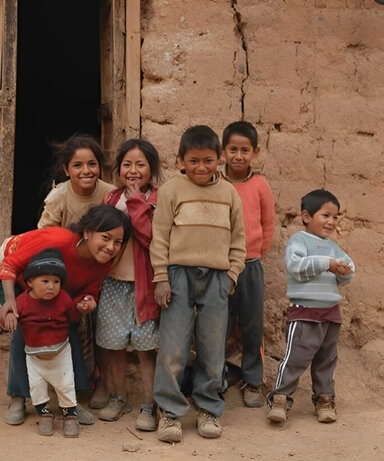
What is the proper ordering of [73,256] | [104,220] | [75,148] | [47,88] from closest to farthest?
[104,220]
[73,256]
[75,148]
[47,88]

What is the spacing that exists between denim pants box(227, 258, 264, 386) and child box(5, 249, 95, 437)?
0.84 m

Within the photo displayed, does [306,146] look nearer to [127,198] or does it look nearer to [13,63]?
[127,198]

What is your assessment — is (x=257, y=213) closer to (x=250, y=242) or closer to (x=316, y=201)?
(x=250, y=242)

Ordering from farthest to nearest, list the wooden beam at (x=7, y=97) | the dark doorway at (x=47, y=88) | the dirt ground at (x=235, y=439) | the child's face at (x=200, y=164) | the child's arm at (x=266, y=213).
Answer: the dark doorway at (x=47, y=88), the wooden beam at (x=7, y=97), the child's arm at (x=266, y=213), the child's face at (x=200, y=164), the dirt ground at (x=235, y=439)

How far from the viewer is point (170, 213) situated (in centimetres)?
382

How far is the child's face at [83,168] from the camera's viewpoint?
161 inches

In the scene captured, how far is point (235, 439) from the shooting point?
12.6ft

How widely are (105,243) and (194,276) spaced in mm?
440

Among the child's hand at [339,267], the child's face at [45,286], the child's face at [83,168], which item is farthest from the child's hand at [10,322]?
the child's hand at [339,267]

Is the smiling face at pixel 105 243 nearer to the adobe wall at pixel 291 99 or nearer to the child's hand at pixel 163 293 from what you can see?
the child's hand at pixel 163 293

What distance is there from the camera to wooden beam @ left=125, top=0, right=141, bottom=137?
4562mm

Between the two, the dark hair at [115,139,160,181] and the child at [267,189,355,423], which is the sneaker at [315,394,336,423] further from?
the dark hair at [115,139,160,181]

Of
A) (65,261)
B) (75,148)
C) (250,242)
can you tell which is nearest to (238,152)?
(250,242)

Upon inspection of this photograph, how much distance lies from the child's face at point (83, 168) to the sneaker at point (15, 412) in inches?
42.8
